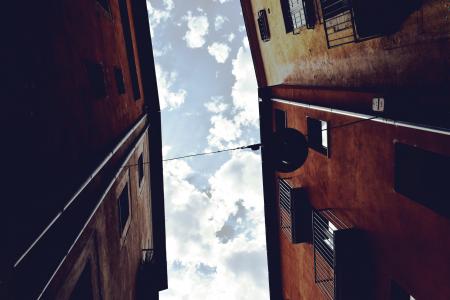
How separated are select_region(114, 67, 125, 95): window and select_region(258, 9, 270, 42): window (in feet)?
25.3

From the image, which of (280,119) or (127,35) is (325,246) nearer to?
(280,119)

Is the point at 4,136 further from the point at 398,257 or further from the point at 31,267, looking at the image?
the point at 398,257

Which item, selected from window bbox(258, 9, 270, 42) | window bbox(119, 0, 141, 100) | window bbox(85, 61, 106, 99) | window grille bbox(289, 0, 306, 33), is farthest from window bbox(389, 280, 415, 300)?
window bbox(119, 0, 141, 100)

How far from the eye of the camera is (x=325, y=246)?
30.0ft

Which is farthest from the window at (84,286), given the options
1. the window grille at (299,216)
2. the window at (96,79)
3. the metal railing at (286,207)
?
the metal railing at (286,207)

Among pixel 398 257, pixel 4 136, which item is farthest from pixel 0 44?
pixel 398 257

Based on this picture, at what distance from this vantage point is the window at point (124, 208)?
1009 cm

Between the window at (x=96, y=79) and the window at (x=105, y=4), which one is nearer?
the window at (x=96, y=79)

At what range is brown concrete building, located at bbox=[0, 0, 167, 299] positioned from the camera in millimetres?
4031

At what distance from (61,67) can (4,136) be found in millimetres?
2571

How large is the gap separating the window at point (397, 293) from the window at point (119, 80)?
10.8m

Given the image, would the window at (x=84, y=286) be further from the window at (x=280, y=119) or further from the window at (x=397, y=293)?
the window at (x=280, y=119)

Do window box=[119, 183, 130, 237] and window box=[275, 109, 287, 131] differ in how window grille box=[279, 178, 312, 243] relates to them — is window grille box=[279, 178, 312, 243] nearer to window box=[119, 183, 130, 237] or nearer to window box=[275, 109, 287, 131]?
window box=[275, 109, 287, 131]

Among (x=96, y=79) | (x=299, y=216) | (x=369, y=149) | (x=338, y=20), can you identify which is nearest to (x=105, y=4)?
(x=96, y=79)
